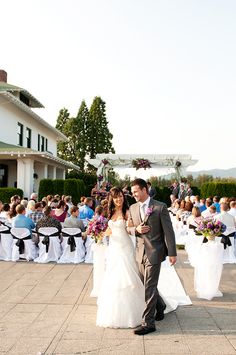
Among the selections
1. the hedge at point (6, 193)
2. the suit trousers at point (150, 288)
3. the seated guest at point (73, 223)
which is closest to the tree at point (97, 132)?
the hedge at point (6, 193)

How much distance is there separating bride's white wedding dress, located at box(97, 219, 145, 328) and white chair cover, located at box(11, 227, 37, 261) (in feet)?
19.8

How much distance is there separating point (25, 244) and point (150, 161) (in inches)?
708

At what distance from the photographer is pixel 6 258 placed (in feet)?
41.5

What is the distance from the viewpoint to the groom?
6.25 metres

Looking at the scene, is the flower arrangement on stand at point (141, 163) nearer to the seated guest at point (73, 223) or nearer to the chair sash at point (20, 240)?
the seated guest at point (73, 223)

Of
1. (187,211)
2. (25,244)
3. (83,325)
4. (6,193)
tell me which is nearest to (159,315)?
(83,325)

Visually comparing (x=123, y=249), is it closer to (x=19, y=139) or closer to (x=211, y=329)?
(x=211, y=329)

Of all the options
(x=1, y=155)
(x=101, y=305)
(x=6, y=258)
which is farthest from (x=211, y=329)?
(x=1, y=155)

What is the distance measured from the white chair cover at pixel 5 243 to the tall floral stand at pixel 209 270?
19.8 feet

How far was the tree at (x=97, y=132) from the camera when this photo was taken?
60531 millimetres

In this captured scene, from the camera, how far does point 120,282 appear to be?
6613mm

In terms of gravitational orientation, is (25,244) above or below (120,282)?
below

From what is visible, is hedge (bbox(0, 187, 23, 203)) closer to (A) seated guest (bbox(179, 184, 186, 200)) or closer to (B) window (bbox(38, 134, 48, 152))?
(A) seated guest (bbox(179, 184, 186, 200))

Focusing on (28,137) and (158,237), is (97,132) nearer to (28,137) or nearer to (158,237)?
(28,137)
